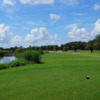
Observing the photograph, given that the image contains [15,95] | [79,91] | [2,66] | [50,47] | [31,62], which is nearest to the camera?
[15,95]

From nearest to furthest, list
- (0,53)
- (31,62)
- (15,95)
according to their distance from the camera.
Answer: (15,95) → (31,62) → (0,53)

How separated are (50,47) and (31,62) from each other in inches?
5626

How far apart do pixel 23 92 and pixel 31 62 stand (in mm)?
21189

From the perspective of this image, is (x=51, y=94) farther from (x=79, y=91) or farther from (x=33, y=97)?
(x=79, y=91)

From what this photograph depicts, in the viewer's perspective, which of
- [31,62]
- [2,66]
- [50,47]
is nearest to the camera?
[2,66]

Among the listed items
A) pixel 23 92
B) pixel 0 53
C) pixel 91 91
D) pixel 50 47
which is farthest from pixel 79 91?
pixel 50 47

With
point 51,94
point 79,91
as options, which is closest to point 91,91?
point 79,91

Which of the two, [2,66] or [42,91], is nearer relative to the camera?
[42,91]

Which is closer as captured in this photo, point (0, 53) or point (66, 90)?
point (66, 90)

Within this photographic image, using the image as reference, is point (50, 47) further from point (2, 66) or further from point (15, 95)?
point (15, 95)

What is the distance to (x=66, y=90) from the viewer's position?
8305 millimetres

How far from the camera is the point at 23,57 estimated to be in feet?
100

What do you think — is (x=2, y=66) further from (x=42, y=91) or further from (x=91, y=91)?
(x=91, y=91)

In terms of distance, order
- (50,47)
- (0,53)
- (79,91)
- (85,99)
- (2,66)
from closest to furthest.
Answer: (85,99) → (79,91) → (2,66) → (0,53) → (50,47)
